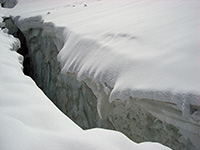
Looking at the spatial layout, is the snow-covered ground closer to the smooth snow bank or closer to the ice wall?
the smooth snow bank

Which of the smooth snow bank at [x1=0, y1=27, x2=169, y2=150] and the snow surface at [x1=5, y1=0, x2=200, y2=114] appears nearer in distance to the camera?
the smooth snow bank at [x1=0, y1=27, x2=169, y2=150]

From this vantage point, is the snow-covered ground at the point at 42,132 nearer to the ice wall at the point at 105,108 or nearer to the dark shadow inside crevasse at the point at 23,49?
the ice wall at the point at 105,108

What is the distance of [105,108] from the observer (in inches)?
64.6

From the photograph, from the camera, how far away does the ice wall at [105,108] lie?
3.79ft

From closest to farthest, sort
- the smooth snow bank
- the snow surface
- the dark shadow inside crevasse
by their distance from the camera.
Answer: the smooth snow bank
the snow surface
the dark shadow inside crevasse

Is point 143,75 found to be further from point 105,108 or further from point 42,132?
point 42,132

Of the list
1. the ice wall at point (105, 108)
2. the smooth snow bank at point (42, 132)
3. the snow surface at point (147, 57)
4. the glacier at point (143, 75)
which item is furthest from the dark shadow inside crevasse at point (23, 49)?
the smooth snow bank at point (42, 132)

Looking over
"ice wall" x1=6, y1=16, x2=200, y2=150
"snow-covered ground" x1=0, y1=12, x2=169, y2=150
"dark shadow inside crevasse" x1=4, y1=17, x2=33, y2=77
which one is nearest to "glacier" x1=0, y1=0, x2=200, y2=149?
"ice wall" x1=6, y1=16, x2=200, y2=150

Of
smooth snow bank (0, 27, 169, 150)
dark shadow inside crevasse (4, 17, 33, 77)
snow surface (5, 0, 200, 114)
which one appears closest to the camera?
smooth snow bank (0, 27, 169, 150)

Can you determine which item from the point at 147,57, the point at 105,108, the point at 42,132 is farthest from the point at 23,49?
the point at 42,132

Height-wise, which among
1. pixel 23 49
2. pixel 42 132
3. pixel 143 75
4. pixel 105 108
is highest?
pixel 42 132

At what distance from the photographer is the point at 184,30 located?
147 centimetres

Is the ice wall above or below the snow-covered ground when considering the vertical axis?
below

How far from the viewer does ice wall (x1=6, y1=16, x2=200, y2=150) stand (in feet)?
3.79
